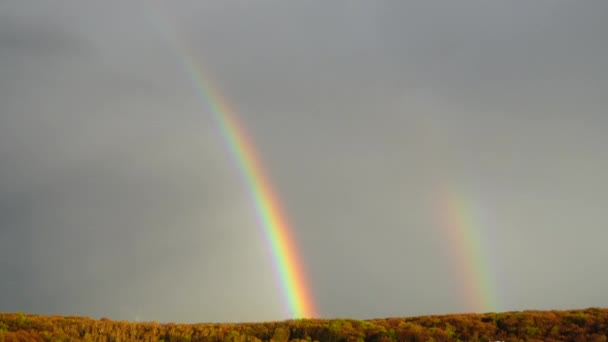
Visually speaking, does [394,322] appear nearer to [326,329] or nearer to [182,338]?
[326,329]

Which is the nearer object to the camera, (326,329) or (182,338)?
(182,338)

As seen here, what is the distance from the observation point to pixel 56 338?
637 inches

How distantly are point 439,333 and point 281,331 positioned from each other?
19.4 ft

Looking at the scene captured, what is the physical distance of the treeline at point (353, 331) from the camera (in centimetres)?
1778

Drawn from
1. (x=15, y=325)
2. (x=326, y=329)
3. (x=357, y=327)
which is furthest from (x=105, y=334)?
(x=357, y=327)

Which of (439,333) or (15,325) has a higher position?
(15,325)

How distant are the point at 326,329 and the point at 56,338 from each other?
9.56 m

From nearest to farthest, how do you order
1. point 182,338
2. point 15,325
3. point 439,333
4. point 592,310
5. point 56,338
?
point 56,338
point 182,338
point 439,333
point 15,325
point 592,310

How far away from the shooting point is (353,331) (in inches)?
784

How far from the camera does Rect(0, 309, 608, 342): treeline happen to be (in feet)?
58.3

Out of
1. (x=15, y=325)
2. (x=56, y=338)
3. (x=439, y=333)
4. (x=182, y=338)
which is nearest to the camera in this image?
(x=56, y=338)

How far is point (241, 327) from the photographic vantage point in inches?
878

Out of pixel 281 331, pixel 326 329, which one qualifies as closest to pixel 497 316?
pixel 326 329

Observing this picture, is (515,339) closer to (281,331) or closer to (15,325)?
(281,331)
